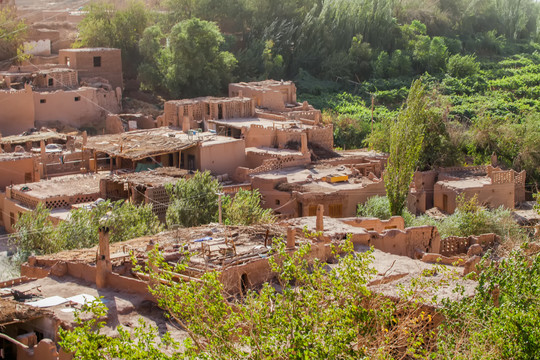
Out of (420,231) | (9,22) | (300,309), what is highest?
(9,22)

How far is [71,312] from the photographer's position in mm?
15539

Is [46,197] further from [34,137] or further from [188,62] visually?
[188,62]

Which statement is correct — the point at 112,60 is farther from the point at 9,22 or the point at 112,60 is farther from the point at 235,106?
the point at 235,106

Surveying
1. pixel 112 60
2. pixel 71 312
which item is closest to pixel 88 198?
pixel 71 312

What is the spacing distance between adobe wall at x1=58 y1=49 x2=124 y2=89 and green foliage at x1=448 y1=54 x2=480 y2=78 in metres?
17.0

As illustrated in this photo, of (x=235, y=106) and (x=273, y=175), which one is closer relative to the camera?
(x=273, y=175)

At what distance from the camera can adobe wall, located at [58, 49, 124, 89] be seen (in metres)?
36.0

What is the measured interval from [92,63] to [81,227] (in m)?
16.5

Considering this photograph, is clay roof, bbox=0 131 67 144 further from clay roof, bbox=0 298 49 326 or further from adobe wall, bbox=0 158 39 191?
clay roof, bbox=0 298 49 326

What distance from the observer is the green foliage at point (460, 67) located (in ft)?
155

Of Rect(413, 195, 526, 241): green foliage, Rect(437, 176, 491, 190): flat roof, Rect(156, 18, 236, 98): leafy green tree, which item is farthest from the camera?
Rect(156, 18, 236, 98): leafy green tree

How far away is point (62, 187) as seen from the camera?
25.0 m

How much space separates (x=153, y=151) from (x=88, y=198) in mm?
3182

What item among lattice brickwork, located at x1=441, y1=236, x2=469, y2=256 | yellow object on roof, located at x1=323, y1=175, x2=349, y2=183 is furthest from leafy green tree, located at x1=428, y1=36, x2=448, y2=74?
lattice brickwork, located at x1=441, y1=236, x2=469, y2=256
